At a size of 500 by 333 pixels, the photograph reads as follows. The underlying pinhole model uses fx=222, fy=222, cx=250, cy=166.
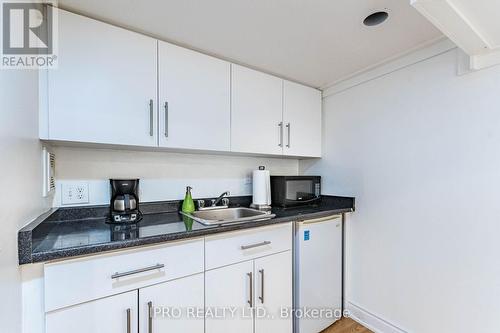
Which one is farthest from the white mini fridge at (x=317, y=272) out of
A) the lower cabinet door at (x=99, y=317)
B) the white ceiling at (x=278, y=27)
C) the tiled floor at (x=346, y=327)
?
the white ceiling at (x=278, y=27)

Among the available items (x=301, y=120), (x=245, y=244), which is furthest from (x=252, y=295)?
(x=301, y=120)

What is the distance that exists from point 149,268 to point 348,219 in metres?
1.57

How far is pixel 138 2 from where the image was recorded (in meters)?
1.07

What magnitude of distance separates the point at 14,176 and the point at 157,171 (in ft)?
2.92

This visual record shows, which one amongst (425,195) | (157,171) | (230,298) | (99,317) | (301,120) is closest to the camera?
(99,317)

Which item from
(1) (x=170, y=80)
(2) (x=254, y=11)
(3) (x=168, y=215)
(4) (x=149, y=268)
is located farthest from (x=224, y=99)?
(4) (x=149, y=268)

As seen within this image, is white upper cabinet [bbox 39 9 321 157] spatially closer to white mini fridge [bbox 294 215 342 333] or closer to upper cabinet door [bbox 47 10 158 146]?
upper cabinet door [bbox 47 10 158 146]

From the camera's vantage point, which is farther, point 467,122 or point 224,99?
point 224,99

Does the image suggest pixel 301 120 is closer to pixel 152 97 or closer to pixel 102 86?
pixel 152 97

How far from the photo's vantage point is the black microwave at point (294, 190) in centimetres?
185

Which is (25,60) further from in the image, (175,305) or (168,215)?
(175,305)

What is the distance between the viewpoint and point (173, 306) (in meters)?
1.08

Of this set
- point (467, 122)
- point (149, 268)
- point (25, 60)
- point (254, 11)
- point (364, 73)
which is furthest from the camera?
point (364, 73)

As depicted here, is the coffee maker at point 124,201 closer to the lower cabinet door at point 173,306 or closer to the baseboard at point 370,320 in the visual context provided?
the lower cabinet door at point 173,306
